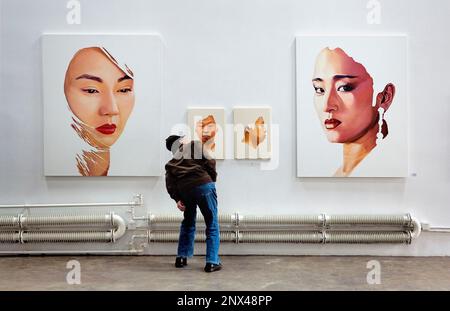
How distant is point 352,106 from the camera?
570 centimetres

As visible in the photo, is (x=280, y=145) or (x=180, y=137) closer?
(x=180, y=137)

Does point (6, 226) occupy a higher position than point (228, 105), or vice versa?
point (228, 105)

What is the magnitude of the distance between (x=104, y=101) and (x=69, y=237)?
1.73 metres

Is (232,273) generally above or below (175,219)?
below

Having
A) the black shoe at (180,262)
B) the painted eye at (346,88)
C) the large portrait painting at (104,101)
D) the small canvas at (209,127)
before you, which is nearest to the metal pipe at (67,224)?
the large portrait painting at (104,101)

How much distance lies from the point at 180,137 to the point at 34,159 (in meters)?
1.97

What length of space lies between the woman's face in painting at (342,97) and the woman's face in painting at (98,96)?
92.6 inches

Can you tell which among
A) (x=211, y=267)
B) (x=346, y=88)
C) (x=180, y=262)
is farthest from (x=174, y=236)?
(x=346, y=88)

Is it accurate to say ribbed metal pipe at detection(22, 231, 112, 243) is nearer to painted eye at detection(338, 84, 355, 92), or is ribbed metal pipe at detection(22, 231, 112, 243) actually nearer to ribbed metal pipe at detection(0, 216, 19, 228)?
ribbed metal pipe at detection(0, 216, 19, 228)

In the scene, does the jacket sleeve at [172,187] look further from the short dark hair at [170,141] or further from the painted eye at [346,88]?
the painted eye at [346,88]

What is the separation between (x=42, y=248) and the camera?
5.82 metres

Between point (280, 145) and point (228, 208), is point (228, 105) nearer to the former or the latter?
point (280, 145)

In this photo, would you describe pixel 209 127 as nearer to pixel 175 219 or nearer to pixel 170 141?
pixel 170 141

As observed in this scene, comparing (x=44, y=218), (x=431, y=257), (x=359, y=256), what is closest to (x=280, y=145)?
(x=359, y=256)
